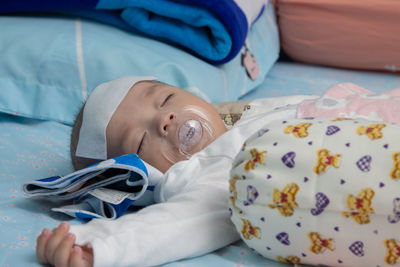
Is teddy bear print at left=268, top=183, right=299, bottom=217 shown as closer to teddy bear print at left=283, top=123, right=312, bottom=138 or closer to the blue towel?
teddy bear print at left=283, top=123, right=312, bottom=138

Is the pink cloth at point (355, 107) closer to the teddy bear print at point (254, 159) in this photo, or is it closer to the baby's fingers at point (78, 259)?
the teddy bear print at point (254, 159)

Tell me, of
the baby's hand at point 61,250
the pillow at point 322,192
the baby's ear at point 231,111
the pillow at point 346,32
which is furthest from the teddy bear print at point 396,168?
the pillow at point 346,32

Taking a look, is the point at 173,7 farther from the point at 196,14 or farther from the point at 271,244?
the point at 271,244

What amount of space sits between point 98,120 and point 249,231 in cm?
49

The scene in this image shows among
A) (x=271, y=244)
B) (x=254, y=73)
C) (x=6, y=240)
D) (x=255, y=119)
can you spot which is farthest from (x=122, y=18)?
(x=271, y=244)

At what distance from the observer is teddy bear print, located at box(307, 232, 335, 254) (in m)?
0.76

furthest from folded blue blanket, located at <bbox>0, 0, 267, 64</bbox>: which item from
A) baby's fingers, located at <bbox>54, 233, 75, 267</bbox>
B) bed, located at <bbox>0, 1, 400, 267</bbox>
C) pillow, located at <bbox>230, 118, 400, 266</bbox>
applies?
baby's fingers, located at <bbox>54, 233, 75, 267</bbox>

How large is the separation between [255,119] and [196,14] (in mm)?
560

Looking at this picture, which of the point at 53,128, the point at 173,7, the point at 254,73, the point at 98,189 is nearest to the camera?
the point at 98,189

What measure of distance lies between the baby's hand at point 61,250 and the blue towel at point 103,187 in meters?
0.16

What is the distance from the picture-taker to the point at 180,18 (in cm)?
158

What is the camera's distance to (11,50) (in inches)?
59.7

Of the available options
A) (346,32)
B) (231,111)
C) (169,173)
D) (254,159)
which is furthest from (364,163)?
(346,32)

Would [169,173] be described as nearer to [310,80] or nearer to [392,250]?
[392,250]
